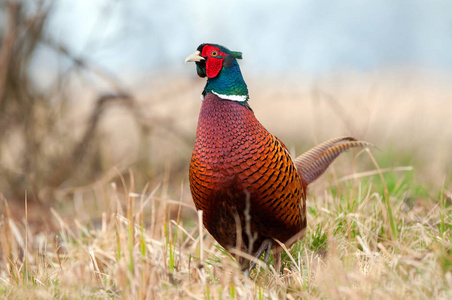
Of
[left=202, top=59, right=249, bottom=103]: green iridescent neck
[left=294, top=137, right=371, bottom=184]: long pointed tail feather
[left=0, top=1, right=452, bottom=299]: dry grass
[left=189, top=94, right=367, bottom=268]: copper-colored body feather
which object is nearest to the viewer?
[left=0, top=1, right=452, bottom=299]: dry grass

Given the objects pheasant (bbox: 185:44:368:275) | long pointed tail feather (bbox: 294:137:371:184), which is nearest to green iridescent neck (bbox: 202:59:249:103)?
pheasant (bbox: 185:44:368:275)

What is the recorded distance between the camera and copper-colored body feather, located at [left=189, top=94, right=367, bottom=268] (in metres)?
2.47

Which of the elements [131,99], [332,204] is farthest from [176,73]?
[332,204]

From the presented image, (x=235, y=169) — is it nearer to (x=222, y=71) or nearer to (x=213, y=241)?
(x=222, y=71)

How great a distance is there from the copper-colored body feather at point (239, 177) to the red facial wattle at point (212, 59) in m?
0.13

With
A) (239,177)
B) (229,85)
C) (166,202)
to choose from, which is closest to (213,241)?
(166,202)

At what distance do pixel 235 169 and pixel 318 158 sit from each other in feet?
3.07

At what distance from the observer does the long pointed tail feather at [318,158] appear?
3115 mm

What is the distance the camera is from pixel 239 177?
8.06 feet

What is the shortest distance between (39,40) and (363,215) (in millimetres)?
4111

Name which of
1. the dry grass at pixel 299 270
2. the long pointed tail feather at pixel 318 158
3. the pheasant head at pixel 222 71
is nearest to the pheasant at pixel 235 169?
the pheasant head at pixel 222 71

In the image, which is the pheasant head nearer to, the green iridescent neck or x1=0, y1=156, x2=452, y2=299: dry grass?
the green iridescent neck

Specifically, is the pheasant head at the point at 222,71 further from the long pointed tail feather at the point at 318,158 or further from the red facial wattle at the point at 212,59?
the long pointed tail feather at the point at 318,158

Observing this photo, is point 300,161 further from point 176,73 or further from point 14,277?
point 176,73
